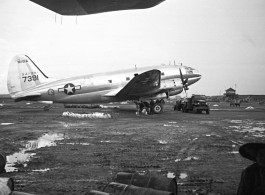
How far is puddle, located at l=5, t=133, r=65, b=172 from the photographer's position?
6.07 m

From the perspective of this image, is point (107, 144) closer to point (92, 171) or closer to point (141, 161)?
point (141, 161)

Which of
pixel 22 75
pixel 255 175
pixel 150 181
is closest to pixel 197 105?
pixel 22 75

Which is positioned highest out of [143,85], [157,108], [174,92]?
[143,85]

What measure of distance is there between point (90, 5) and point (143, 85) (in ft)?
61.2

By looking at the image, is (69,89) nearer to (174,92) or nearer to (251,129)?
(174,92)

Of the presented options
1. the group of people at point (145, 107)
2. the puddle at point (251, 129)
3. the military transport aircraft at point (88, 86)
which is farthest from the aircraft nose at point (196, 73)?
the puddle at point (251, 129)

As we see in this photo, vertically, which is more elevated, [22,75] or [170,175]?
[22,75]

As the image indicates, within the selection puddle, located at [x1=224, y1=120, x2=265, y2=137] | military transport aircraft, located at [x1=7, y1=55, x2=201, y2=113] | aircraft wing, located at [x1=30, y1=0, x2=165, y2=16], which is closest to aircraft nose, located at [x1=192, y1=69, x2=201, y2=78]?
military transport aircraft, located at [x1=7, y1=55, x2=201, y2=113]

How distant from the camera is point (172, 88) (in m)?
24.5

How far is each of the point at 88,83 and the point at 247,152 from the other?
21.7m

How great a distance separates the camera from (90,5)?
4254 millimetres

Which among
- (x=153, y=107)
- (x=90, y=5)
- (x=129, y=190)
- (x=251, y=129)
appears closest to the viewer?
(x=129, y=190)

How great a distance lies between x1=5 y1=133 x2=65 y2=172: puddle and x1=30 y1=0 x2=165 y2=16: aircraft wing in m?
4.05

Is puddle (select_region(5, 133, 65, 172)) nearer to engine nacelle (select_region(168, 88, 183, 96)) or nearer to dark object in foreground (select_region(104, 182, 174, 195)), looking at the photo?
dark object in foreground (select_region(104, 182, 174, 195))
